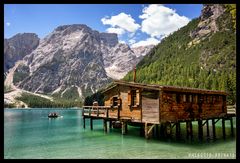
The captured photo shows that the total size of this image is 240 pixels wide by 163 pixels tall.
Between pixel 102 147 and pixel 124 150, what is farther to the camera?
pixel 102 147

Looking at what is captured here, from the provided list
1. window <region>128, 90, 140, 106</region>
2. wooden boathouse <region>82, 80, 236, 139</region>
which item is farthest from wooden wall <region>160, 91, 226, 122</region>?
window <region>128, 90, 140, 106</region>

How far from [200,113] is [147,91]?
8.63m

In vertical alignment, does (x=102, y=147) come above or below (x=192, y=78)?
below

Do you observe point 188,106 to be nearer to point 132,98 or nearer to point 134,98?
point 134,98

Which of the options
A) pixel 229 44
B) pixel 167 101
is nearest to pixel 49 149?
pixel 167 101

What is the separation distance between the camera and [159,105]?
2936cm

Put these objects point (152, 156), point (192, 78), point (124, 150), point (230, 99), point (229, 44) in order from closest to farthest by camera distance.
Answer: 1. point (152, 156)
2. point (124, 150)
3. point (230, 99)
4. point (192, 78)
5. point (229, 44)

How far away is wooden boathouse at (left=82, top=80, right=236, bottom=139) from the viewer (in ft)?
98.4

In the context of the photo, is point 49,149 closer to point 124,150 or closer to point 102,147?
point 102,147

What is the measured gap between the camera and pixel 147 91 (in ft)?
102

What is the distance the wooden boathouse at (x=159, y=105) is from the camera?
1181 inches

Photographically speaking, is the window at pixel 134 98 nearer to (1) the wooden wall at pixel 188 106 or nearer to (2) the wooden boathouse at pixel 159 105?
(2) the wooden boathouse at pixel 159 105

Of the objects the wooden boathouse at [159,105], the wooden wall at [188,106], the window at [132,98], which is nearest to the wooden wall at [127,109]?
the wooden boathouse at [159,105]

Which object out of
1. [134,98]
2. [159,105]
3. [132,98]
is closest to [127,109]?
[132,98]
